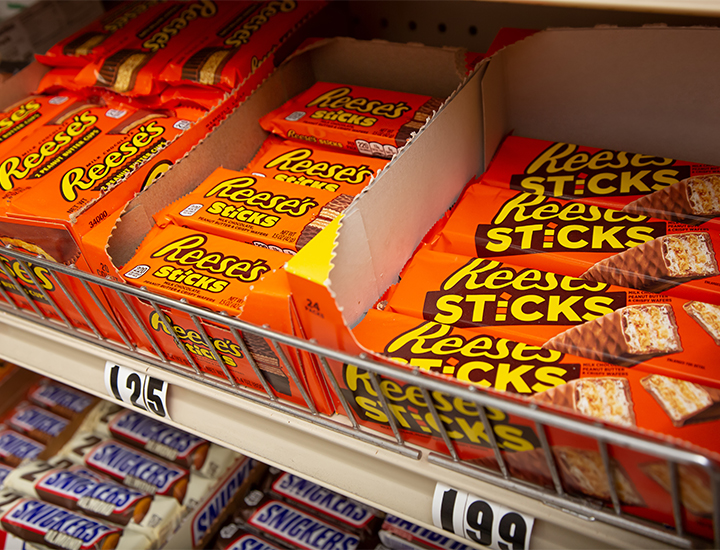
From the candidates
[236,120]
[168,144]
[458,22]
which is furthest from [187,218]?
[458,22]

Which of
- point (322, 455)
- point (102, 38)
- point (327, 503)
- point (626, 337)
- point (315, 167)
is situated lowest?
point (327, 503)

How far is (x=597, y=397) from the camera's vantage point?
762 mm

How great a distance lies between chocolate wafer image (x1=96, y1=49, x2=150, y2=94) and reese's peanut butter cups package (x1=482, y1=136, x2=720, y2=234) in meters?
0.93

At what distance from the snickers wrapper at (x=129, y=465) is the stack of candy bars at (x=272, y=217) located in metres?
0.70

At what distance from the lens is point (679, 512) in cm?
64

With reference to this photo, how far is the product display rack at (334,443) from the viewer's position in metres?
0.71

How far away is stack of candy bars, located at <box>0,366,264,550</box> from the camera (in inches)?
60.7

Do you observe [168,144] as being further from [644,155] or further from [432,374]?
[644,155]

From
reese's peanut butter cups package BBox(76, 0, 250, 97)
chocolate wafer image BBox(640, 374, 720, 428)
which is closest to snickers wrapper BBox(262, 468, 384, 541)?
chocolate wafer image BBox(640, 374, 720, 428)

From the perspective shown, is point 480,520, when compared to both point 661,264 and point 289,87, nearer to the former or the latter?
point 661,264

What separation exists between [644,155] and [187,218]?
0.93 meters

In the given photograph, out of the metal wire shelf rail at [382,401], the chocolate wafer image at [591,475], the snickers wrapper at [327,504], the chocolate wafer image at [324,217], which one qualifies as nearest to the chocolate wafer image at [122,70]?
the metal wire shelf rail at [382,401]

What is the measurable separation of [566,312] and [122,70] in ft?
4.09

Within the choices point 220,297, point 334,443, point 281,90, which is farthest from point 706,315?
point 281,90
